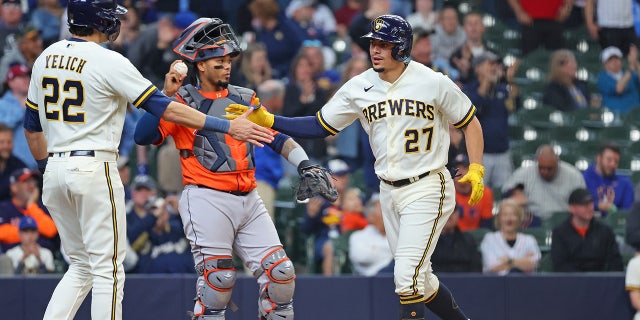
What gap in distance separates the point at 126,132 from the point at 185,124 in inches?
178

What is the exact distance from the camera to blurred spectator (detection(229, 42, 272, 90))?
37.0ft

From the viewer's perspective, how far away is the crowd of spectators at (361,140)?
907cm

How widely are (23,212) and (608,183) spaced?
4.97m

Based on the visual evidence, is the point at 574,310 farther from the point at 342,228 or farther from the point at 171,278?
the point at 171,278

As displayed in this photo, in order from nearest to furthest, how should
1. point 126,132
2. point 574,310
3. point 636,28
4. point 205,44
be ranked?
point 205,44
point 574,310
point 126,132
point 636,28

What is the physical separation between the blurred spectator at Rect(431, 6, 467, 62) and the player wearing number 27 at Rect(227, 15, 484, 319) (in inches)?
178

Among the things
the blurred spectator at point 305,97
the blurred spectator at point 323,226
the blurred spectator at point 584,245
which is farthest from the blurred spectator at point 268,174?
the blurred spectator at point 584,245

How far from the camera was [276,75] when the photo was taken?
1182 cm

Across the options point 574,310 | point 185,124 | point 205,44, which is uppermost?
point 205,44

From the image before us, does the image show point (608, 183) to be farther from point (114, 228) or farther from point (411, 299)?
point (114, 228)

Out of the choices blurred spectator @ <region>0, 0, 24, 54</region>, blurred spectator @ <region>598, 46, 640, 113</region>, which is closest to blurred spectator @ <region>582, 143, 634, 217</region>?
blurred spectator @ <region>598, 46, 640, 113</region>

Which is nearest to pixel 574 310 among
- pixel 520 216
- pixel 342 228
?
pixel 520 216

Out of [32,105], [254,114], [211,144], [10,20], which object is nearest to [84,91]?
[32,105]

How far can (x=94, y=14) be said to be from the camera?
6418 millimetres
